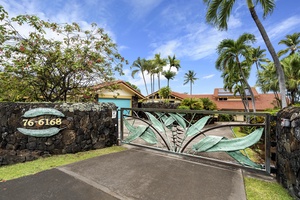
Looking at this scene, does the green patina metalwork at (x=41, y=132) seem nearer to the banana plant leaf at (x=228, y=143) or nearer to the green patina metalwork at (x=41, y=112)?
the green patina metalwork at (x=41, y=112)

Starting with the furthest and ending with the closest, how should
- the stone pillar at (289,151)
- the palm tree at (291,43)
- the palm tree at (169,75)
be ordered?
the palm tree at (169,75) < the palm tree at (291,43) < the stone pillar at (289,151)

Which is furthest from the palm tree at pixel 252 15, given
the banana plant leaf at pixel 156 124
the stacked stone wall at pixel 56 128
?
the stacked stone wall at pixel 56 128

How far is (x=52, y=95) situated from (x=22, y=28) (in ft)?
8.26

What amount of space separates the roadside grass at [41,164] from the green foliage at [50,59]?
288 centimetres

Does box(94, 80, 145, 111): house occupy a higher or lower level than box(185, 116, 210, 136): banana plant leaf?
higher

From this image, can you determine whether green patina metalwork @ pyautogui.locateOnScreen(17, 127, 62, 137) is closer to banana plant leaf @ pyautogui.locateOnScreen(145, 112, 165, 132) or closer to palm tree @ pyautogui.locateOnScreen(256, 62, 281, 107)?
banana plant leaf @ pyautogui.locateOnScreen(145, 112, 165, 132)

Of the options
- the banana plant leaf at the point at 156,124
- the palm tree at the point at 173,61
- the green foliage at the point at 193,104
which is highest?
the palm tree at the point at 173,61

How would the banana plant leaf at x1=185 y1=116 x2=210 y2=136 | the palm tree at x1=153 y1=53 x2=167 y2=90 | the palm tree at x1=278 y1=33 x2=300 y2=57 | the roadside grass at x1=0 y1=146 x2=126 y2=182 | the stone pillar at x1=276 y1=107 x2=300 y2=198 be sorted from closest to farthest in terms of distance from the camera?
the stone pillar at x1=276 y1=107 x2=300 y2=198
the roadside grass at x1=0 y1=146 x2=126 y2=182
the banana plant leaf at x1=185 y1=116 x2=210 y2=136
the palm tree at x1=278 y1=33 x2=300 y2=57
the palm tree at x1=153 y1=53 x2=167 y2=90

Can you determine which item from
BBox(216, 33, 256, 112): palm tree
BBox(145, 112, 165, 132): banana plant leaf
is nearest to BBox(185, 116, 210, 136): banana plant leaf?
BBox(145, 112, 165, 132): banana plant leaf

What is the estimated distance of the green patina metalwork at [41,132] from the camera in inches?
160

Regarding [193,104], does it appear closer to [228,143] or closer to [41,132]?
[228,143]

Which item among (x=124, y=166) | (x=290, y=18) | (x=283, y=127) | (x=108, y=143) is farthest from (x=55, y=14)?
(x=290, y=18)

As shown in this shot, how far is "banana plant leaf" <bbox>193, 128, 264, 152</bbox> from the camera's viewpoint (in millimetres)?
3300

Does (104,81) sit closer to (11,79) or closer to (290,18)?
(11,79)
